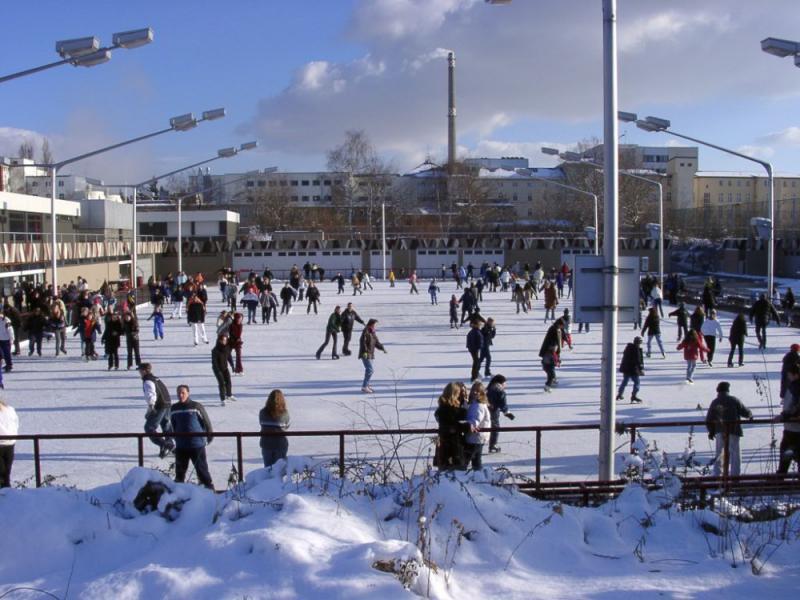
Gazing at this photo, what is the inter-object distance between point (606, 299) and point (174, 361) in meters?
13.3

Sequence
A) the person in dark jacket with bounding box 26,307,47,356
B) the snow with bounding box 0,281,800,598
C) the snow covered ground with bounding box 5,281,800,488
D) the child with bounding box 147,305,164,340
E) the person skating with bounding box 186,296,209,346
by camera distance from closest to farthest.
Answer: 1. the snow with bounding box 0,281,800,598
2. the snow covered ground with bounding box 5,281,800,488
3. the person in dark jacket with bounding box 26,307,47,356
4. the person skating with bounding box 186,296,209,346
5. the child with bounding box 147,305,164,340

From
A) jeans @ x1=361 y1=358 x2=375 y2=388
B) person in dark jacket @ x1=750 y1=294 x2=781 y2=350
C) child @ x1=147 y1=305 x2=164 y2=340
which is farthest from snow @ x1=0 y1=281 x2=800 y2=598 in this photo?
child @ x1=147 y1=305 x2=164 y2=340

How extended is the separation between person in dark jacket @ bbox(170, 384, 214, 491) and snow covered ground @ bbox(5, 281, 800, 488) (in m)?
0.68

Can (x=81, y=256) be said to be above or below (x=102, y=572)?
above

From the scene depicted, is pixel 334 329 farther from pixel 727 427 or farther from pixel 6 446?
pixel 727 427

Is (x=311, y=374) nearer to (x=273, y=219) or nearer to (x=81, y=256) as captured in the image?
(x=81, y=256)

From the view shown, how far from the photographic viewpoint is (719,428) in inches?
353

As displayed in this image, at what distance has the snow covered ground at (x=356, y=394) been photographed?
34.1 feet

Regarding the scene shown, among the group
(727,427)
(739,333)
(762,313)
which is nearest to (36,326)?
(739,333)

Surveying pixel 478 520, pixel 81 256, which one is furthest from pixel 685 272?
pixel 478 520

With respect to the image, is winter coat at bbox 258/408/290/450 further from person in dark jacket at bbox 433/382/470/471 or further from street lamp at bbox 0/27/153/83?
street lamp at bbox 0/27/153/83

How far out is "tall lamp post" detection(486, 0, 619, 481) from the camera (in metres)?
7.65

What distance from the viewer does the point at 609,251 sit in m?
7.79

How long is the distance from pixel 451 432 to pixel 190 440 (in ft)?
8.60
